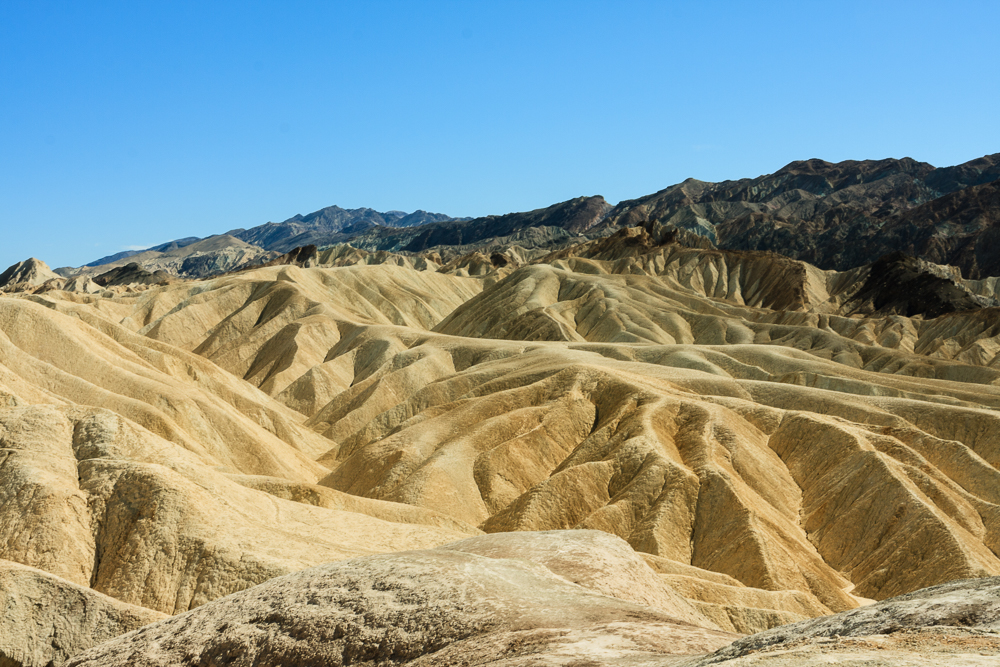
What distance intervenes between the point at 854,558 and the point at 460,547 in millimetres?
32560

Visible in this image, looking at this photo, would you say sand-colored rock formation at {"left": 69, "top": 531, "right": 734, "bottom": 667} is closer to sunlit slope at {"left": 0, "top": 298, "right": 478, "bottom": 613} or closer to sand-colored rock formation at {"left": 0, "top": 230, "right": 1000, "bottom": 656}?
sand-colored rock formation at {"left": 0, "top": 230, "right": 1000, "bottom": 656}

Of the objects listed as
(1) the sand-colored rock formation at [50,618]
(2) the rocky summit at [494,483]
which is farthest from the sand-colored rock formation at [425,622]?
(1) the sand-colored rock formation at [50,618]

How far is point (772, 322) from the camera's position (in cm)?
11469

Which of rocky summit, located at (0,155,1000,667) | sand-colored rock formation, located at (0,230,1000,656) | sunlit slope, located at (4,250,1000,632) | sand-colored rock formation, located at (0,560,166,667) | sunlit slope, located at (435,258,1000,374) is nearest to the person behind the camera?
rocky summit, located at (0,155,1000,667)

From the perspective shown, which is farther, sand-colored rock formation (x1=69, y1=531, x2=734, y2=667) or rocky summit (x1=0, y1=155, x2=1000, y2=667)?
rocky summit (x1=0, y1=155, x2=1000, y2=667)

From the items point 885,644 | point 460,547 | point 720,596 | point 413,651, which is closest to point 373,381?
point 720,596

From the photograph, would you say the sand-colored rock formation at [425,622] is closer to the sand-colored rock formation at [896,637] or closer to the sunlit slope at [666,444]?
the sand-colored rock formation at [896,637]

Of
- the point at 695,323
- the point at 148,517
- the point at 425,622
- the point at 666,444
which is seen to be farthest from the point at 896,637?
the point at 695,323

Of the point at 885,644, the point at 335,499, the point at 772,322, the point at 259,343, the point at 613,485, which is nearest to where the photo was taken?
the point at 885,644

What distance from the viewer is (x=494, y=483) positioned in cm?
4978

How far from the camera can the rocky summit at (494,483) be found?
13.7 m

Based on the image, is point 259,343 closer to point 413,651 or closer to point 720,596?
point 720,596

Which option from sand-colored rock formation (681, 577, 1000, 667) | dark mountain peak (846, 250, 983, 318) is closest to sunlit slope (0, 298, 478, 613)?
sand-colored rock formation (681, 577, 1000, 667)

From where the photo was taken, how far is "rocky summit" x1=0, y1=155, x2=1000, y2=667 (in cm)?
1371
